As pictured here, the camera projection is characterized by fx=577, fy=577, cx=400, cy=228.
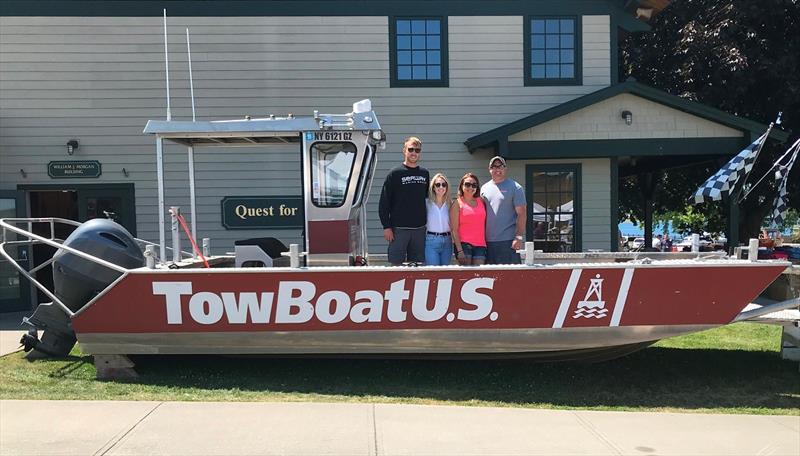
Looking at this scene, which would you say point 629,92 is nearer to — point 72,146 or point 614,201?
point 614,201

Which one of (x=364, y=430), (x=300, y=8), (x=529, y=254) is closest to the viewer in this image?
(x=364, y=430)

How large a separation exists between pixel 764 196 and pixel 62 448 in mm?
15105

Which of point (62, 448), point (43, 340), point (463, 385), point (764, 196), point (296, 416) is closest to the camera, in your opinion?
point (62, 448)

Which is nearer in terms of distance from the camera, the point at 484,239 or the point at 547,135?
the point at 484,239

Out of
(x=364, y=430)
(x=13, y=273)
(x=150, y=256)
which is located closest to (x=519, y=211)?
(x=364, y=430)

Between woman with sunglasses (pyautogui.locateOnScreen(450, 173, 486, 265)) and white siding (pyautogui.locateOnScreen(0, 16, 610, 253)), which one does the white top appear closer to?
woman with sunglasses (pyautogui.locateOnScreen(450, 173, 486, 265))

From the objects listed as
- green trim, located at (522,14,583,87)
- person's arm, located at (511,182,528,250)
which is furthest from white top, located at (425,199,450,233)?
green trim, located at (522,14,583,87)

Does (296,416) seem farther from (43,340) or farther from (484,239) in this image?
(43,340)

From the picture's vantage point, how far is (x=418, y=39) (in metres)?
9.91

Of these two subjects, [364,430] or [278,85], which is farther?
[278,85]

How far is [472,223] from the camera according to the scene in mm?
5344

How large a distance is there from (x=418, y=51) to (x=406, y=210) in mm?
5445

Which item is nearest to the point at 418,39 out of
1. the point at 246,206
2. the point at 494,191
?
the point at 246,206

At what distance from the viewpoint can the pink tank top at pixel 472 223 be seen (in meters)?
5.32
